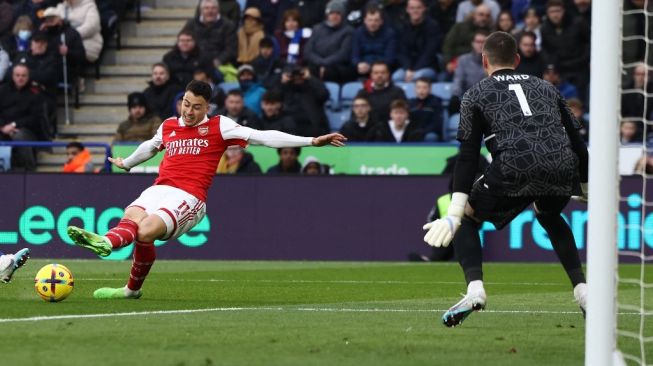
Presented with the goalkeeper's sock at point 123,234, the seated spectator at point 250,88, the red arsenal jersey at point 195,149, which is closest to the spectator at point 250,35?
the seated spectator at point 250,88

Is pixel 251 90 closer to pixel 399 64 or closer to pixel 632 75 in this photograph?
pixel 399 64

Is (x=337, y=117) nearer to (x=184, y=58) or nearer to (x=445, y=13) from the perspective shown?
(x=445, y=13)

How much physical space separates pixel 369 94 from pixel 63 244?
5290 mm

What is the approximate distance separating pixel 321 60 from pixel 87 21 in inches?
168

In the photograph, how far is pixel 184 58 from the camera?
2345 cm

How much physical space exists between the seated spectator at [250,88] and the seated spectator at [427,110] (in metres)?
2.60

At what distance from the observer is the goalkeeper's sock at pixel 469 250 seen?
9227mm

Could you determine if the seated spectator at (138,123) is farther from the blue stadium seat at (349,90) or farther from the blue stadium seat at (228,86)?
the blue stadium seat at (349,90)

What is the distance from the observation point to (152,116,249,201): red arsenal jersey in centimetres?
1162

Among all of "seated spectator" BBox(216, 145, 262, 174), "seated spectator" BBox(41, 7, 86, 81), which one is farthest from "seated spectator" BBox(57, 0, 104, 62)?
"seated spectator" BBox(216, 145, 262, 174)

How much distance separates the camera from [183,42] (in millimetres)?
23312

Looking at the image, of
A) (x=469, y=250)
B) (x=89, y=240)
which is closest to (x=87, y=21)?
(x=89, y=240)

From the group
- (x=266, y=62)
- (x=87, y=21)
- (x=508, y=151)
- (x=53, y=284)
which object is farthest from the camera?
(x=87, y=21)

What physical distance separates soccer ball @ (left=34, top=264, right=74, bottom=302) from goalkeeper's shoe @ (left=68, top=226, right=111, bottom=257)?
520 millimetres
